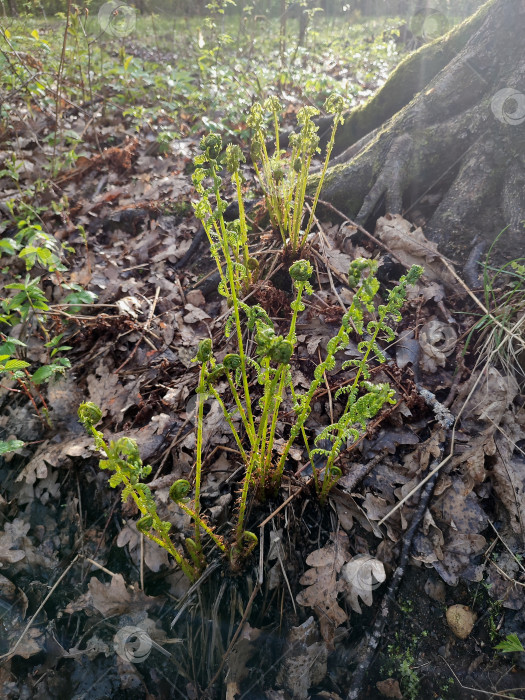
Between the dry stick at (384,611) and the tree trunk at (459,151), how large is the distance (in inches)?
70.8

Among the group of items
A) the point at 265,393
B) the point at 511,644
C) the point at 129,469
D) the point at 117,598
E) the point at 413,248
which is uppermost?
the point at 413,248

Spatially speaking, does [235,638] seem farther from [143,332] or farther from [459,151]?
[459,151]

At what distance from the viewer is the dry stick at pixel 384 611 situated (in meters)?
1.68

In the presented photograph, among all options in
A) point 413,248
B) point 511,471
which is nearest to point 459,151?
point 413,248

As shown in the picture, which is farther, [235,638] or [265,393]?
[235,638]

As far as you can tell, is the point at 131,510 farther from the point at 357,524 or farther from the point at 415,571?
the point at 415,571

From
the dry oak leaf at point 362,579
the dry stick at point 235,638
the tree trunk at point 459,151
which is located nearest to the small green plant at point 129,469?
the dry stick at point 235,638

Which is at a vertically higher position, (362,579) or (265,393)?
(265,393)

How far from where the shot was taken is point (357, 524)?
1961 mm

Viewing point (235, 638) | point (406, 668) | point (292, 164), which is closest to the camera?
point (406, 668)

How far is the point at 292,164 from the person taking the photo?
260cm

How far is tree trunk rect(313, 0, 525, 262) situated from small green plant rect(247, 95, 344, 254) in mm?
718

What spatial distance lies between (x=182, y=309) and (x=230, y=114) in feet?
11.5

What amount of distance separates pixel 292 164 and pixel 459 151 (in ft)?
4.78
